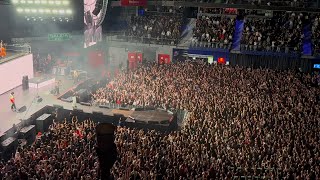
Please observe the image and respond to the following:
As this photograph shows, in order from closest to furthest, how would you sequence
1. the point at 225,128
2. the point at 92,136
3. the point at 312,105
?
1. the point at 92,136
2. the point at 225,128
3. the point at 312,105

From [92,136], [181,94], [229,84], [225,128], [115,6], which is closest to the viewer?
[92,136]

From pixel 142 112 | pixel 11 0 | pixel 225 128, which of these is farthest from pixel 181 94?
pixel 11 0

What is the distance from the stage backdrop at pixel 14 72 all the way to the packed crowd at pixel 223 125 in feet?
20.3

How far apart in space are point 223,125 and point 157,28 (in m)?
20.2

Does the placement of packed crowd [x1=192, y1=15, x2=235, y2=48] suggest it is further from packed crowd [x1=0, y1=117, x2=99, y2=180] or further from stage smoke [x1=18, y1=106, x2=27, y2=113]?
packed crowd [x1=0, y1=117, x2=99, y2=180]

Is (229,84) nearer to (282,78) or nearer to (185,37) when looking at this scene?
(282,78)

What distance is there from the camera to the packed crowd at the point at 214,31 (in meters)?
34.4

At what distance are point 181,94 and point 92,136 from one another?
7800 millimetres

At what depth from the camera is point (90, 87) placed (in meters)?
27.6

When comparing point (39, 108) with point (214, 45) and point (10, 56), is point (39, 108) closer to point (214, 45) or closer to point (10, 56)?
point (10, 56)

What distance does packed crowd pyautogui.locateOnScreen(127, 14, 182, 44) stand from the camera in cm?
3612

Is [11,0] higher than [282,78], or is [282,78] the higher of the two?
[11,0]

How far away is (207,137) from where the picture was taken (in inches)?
679

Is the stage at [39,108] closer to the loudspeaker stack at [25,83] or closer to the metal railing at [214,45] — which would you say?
the loudspeaker stack at [25,83]
